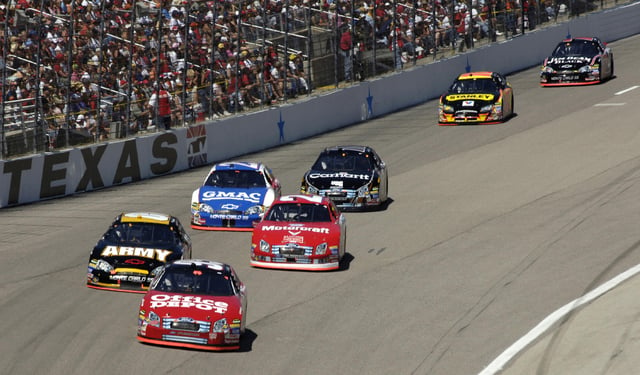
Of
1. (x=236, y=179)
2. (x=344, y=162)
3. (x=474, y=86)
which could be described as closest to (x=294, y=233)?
(x=236, y=179)

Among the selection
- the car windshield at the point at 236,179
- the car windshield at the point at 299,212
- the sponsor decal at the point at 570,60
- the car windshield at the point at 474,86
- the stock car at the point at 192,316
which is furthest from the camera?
the sponsor decal at the point at 570,60

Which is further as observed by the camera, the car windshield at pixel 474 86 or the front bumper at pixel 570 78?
the front bumper at pixel 570 78

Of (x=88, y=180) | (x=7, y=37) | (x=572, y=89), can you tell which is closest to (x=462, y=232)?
(x=88, y=180)

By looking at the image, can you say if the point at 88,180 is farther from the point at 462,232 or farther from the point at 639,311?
the point at 639,311

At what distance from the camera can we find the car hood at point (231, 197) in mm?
23688

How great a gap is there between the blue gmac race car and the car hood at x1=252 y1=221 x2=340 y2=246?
280cm

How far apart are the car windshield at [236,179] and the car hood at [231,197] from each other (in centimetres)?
30

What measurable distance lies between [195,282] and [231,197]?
25.1 feet

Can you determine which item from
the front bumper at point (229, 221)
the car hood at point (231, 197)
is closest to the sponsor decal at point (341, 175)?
the car hood at point (231, 197)

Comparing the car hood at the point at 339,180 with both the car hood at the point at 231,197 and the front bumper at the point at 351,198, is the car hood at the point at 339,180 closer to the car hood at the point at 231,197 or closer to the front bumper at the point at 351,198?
the front bumper at the point at 351,198

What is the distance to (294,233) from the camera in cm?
2052

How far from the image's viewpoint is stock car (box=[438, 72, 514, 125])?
35.2m

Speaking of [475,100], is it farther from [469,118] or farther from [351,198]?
[351,198]

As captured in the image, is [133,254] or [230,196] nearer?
[133,254]
